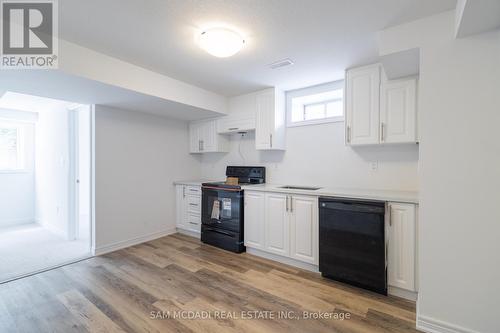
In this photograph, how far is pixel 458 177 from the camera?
1692 mm

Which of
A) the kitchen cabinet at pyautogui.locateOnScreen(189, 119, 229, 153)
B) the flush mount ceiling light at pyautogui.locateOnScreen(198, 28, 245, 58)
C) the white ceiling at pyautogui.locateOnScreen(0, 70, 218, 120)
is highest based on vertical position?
the flush mount ceiling light at pyautogui.locateOnScreen(198, 28, 245, 58)

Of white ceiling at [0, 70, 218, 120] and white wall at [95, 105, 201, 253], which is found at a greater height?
white ceiling at [0, 70, 218, 120]

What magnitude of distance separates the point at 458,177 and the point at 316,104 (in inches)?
85.6

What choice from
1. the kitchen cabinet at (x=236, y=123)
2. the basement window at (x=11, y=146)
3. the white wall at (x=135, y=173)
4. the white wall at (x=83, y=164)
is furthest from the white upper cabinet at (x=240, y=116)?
the basement window at (x=11, y=146)

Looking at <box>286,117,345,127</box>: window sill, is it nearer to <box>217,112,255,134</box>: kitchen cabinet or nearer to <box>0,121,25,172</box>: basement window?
<box>217,112,255,134</box>: kitchen cabinet

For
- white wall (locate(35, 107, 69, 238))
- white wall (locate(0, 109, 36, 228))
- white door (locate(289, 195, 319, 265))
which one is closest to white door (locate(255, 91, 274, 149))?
white door (locate(289, 195, 319, 265))

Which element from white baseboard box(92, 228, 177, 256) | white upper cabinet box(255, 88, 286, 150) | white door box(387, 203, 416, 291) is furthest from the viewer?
white upper cabinet box(255, 88, 286, 150)

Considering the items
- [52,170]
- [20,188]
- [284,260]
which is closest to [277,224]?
[284,260]

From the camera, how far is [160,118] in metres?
4.23

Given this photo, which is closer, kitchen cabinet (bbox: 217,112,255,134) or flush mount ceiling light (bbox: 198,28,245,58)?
flush mount ceiling light (bbox: 198,28,245,58)

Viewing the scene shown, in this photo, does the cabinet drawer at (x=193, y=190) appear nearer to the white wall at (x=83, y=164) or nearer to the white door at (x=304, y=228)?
the white wall at (x=83, y=164)

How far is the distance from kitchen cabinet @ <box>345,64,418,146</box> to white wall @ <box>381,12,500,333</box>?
66cm

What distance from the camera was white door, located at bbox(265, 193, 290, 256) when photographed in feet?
9.76

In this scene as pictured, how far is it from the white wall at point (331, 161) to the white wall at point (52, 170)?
3154mm
